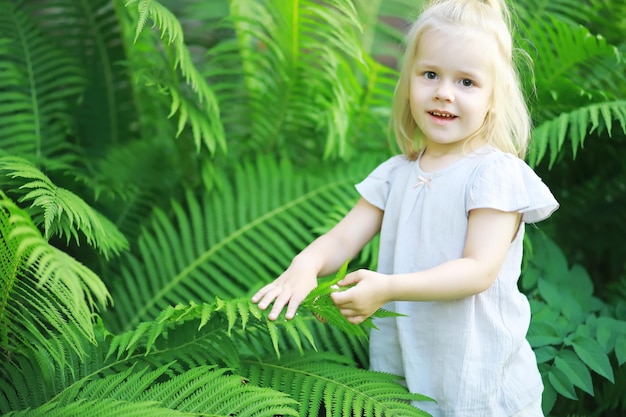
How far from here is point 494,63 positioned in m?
1.55

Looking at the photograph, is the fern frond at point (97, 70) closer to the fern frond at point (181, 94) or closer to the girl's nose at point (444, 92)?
the fern frond at point (181, 94)

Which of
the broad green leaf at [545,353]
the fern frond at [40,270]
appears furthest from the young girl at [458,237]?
the fern frond at [40,270]

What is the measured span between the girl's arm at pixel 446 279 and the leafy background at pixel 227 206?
9 centimetres

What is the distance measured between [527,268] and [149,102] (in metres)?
1.69

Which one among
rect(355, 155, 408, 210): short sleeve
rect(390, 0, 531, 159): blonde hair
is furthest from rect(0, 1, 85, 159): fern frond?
rect(390, 0, 531, 159): blonde hair

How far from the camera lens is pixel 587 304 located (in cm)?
218

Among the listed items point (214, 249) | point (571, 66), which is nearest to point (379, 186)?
point (214, 249)

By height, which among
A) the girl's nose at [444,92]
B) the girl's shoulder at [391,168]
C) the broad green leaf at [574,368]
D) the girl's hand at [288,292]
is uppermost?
the girl's nose at [444,92]

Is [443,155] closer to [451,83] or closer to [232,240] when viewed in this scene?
[451,83]

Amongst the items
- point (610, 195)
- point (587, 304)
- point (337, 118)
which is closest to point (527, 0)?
point (610, 195)

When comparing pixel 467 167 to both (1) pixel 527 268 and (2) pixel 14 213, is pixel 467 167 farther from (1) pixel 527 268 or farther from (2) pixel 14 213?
(2) pixel 14 213

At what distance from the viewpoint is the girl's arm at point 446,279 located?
4.75ft

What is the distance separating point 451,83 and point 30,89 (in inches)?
68.0

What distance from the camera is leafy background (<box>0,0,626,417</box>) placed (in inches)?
63.0
